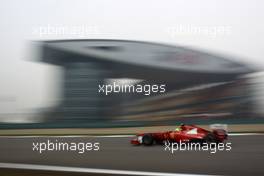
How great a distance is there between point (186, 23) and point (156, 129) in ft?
2.14

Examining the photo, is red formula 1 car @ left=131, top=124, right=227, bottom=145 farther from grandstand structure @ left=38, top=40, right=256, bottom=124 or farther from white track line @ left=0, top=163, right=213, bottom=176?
white track line @ left=0, top=163, right=213, bottom=176

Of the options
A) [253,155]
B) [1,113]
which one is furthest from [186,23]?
[1,113]

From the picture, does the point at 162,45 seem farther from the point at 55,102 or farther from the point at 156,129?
the point at 55,102

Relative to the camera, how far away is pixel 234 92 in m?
2.51

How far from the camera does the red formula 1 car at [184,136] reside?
2541 mm

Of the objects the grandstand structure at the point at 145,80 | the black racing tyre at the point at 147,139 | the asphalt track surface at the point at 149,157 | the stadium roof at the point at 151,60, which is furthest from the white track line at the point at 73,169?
the stadium roof at the point at 151,60

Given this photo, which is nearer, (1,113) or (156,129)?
(156,129)

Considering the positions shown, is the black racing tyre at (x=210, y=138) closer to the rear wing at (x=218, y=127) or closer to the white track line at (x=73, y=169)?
the rear wing at (x=218, y=127)

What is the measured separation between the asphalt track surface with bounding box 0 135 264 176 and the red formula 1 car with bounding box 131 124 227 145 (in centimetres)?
4

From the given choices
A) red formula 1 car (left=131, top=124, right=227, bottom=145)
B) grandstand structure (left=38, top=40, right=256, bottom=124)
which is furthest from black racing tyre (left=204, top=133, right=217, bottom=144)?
grandstand structure (left=38, top=40, right=256, bottom=124)

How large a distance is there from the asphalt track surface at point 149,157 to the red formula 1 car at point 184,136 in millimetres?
41

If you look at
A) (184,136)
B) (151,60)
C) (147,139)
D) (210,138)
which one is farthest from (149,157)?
(151,60)

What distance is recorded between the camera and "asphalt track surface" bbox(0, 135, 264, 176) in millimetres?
2508

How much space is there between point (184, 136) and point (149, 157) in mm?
247
